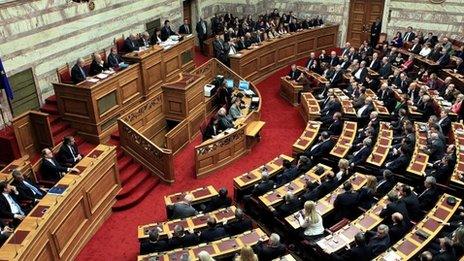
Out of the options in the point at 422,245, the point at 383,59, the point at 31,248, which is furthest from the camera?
the point at 383,59

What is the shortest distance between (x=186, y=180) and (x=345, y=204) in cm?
411

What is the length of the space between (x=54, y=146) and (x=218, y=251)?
4952mm

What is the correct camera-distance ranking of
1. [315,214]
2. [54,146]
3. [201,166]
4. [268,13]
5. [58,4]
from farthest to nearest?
[268,13] → [58,4] → [201,166] → [54,146] → [315,214]

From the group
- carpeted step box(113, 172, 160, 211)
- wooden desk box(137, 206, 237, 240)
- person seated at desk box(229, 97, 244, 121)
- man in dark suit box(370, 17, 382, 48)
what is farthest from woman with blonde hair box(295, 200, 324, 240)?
man in dark suit box(370, 17, 382, 48)

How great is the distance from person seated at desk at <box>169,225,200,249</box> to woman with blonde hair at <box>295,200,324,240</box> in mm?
1949

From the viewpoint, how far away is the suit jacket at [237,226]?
780 cm

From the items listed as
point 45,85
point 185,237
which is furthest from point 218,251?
point 45,85

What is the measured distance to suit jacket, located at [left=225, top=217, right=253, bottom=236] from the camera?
7.80 meters

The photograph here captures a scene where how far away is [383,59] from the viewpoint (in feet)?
48.2

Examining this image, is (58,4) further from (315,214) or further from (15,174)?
(315,214)

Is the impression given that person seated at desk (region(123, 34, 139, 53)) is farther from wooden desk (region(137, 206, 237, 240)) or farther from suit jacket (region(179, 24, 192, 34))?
wooden desk (region(137, 206, 237, 240))

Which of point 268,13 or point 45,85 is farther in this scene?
point 268,13

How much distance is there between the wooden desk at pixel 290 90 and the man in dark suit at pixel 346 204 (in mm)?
6486

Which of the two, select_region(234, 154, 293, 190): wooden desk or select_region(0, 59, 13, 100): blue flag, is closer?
select_region(234, 154, 293, 190): wooden desk
